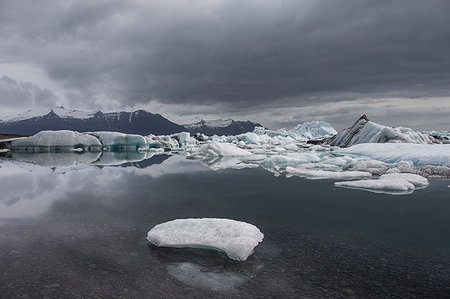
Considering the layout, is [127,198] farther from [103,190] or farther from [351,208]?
[351,208]

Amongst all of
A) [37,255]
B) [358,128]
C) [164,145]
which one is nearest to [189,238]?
[37,255]

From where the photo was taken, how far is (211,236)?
5043 mm

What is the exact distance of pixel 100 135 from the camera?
3816 cm

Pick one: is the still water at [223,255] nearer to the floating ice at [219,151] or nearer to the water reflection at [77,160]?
the water reflection at [77,160]

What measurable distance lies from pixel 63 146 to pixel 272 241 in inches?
1400

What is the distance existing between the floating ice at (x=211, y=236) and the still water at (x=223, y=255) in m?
0.13

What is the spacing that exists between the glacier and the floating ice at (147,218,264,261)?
685 centimetres

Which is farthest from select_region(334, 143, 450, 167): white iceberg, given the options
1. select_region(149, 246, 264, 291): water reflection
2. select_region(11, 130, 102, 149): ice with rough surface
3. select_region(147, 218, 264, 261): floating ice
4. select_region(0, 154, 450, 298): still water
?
select_region(11, 130, 102, 149): ice with rough surface

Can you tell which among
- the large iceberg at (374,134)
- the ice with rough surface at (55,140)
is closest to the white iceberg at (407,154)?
the large iceberg at (374,134)

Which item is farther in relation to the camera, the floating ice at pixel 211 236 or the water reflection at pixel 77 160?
the water reflection at pixel 77 160

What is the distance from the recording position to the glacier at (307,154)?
47.3 ft

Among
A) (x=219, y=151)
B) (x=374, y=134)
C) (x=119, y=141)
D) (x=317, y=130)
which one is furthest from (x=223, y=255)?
(x=317, y=130)

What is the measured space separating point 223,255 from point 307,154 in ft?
55.3

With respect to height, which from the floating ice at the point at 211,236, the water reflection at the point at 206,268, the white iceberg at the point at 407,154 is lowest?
the water reflection at the point at 206,268
